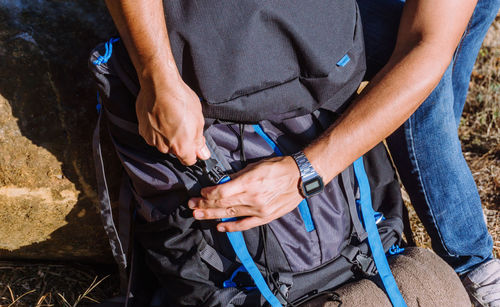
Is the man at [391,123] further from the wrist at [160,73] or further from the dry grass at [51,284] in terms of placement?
the dry grass at [51,284]

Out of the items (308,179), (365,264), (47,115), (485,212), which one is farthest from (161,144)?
(485,212)

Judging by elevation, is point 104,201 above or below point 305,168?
below

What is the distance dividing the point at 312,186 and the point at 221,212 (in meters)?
0.27

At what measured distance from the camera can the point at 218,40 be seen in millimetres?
1192

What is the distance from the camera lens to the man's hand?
129 cm

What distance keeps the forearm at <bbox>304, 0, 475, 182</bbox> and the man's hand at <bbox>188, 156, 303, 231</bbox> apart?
11cm

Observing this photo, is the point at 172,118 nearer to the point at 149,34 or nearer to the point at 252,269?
the point at 149,34

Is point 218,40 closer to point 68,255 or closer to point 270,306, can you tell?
point 270,306

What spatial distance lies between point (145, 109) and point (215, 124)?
217mm

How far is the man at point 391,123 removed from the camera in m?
1.19

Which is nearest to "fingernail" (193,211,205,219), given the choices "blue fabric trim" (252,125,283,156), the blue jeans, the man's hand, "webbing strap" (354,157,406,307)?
the man's hand

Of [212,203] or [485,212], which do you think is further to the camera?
[485,212]

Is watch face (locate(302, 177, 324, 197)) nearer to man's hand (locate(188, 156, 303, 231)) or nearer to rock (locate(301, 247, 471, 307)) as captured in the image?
man's hand (locate(188, 156, 303, 231))

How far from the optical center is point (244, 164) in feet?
4.50
